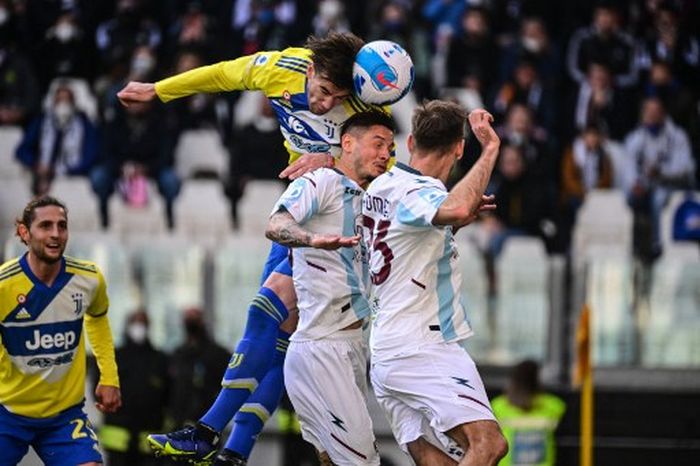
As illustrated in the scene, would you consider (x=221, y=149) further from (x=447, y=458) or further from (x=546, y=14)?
(x=447, y=458)

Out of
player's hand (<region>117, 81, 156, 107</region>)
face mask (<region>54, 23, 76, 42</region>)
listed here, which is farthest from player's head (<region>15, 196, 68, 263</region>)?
face mask (<region>54, 23, 76, 42</region>)

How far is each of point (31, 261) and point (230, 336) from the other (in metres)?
4.82

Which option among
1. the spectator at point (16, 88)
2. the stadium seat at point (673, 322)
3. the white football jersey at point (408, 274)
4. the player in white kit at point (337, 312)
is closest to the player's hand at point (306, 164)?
the player in white kit at point (337, 312)

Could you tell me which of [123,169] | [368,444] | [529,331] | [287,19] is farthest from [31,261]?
[287,19]

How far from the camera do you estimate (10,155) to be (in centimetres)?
1981

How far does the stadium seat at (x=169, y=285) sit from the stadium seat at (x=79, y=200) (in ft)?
4.95

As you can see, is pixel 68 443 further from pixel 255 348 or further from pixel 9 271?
pixel 255 348

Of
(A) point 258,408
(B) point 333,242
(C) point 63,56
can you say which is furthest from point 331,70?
(C) point 63,56

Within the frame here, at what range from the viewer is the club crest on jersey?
11.8m

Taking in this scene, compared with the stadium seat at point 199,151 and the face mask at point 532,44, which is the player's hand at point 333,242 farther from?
the face mask at point 532,44

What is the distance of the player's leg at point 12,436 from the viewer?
11.7m

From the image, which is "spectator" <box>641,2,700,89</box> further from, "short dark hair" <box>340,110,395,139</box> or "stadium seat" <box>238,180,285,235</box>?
"short dark hair" <box>340,110,395,139</box>

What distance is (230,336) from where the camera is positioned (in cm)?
1647

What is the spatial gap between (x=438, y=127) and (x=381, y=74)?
2.70 ft
